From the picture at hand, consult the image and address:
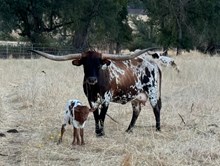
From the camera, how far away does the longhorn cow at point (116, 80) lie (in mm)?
8898

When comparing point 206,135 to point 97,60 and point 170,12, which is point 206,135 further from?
point 170,12

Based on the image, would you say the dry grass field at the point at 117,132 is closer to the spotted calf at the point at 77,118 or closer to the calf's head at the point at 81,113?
the spotted calf at the point at 77,118

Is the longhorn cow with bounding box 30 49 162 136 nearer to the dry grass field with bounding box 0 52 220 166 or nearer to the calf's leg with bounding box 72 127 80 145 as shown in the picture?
the dry grass field with bounding box 0 52 220 166

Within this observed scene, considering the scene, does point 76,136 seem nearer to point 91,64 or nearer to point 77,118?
point 77,118

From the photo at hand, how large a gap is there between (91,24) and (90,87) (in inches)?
1422

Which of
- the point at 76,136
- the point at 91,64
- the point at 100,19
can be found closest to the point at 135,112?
the point at 91,64

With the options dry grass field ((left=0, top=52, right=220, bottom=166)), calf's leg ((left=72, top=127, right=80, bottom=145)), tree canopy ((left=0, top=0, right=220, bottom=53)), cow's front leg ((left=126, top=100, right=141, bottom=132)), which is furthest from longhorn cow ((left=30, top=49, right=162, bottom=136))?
tree canopy ((left=0, top=0, right=220, bottom=53))

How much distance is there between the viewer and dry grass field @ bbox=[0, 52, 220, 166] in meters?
7.18

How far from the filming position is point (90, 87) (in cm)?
917

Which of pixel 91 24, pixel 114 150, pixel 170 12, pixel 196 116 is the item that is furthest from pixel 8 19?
pixel 114 150

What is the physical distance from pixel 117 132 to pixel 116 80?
967 millimetres

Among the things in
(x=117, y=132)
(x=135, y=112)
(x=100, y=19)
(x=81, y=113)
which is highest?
(x=100, y=19)

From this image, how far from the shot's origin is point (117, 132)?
9594 millimetres

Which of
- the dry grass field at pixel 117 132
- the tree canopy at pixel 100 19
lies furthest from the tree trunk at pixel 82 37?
the dry grass field at pixel 117 132
